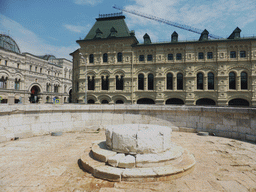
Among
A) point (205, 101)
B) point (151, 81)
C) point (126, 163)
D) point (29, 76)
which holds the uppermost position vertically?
point (29, 76)

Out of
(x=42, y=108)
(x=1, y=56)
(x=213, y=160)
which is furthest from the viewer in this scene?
(x=1, y=56)

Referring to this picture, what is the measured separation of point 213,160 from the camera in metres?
4.80

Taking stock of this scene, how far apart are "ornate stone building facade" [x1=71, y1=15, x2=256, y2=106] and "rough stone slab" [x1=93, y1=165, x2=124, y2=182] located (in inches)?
866

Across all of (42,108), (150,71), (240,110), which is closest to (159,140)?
(240,110)

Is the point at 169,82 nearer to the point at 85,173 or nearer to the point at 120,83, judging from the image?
the point at 120,83

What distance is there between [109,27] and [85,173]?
30017 mm

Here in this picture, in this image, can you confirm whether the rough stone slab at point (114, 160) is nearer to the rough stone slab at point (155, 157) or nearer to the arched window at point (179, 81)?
the rough stone slab at point (155, 157)

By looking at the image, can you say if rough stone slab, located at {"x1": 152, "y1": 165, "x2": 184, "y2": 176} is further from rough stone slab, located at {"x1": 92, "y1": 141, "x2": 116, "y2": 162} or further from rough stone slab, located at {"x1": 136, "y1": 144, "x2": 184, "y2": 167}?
rough stone slab, located at {"x1": 92, "y1": 141, "x2": 116, "y2": 162}

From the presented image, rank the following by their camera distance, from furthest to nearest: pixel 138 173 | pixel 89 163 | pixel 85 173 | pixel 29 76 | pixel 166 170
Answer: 1. pixel 29 76
2. pixel 89 163
3. pixel 85 173
4. pixel 166 170
5. pixel 138 173

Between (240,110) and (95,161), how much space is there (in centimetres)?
740

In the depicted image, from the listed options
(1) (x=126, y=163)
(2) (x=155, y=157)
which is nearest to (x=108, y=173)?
(1) (x=126, y=163)

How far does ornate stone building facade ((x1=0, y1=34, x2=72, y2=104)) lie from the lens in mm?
34250

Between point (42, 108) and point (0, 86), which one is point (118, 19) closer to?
point (42, 108)

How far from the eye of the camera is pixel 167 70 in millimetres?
25453
